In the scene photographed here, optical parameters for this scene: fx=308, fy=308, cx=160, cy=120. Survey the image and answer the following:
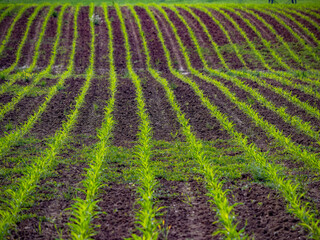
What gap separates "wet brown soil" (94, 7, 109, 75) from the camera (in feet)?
65.6

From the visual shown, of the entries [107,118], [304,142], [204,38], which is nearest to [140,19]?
[204,38]

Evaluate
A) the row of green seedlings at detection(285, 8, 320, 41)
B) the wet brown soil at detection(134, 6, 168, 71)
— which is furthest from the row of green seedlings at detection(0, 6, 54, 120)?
the row of green seedlings at detection(285, 8, 320, 41)

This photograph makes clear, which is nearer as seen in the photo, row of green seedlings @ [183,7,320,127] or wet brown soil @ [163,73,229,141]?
wet brown soil @ [163,73,229,141]

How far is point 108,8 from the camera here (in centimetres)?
3231

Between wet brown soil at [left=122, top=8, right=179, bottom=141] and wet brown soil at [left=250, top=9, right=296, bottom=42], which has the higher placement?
wet brown soil at [left=250, top=9, right=296, bottom=42]

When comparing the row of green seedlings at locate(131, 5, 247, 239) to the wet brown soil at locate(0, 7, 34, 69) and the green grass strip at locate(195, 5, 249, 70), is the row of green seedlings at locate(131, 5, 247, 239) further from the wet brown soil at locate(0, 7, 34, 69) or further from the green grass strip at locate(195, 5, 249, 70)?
the wet brown soil at locate(0, 7, 34, 69)

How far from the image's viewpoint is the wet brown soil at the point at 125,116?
9562mm

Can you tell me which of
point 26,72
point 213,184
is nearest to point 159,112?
point 213,184

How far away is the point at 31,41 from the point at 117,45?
681 centimetres

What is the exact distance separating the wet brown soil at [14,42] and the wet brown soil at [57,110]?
7113 millimetres

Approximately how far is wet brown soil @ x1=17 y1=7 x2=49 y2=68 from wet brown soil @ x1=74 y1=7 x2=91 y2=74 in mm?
3232

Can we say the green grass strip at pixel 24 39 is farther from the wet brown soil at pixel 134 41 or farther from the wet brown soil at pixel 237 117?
the wet brown soil at pixel 237 117

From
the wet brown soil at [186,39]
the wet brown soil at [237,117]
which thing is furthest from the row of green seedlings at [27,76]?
the wet brown soil at [186,39]

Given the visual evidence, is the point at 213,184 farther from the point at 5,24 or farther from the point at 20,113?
the point at 5,24
